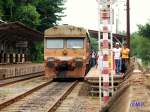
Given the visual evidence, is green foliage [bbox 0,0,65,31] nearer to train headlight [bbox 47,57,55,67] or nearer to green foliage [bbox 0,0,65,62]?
green foliage [bbox 0,0,65,62]

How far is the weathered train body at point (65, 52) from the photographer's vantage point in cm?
2942

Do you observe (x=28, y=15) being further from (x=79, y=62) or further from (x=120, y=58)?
(x=120, y=58)

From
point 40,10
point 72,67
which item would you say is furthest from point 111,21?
point 40,10

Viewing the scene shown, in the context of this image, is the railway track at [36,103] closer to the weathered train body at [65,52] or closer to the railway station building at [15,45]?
the weathered train body at [65,52]

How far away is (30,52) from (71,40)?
34417 mm

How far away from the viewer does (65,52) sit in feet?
97.3

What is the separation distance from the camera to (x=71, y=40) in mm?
30047

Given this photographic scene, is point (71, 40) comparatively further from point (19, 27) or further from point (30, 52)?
point (30, 52)

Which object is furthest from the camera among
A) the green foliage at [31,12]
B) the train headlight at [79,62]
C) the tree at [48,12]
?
the tree at [48,12]

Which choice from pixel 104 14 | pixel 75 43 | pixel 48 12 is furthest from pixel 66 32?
pixel 48 12

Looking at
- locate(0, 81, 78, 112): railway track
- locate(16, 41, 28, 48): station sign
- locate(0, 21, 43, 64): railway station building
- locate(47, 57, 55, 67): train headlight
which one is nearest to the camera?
locate(0, 81, 78, 112): railway track

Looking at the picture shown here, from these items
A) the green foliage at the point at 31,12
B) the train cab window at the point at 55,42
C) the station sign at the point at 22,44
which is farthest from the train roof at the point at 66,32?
the green foliage at the point at 31,12

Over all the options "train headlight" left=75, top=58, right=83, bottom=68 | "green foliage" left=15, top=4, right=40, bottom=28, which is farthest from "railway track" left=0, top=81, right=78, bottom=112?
"green foliage" left=15, top=4, right=40, bottom=28

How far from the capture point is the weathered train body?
29422 mm
